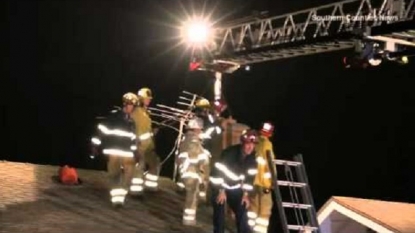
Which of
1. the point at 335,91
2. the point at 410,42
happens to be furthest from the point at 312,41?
the point at 335,91

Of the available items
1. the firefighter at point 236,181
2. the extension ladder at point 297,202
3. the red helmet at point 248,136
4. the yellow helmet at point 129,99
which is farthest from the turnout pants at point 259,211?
the yellow helmet at point 129,99

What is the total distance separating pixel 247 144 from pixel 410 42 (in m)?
4.13

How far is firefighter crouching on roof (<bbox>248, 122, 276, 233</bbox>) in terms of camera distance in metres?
11.6

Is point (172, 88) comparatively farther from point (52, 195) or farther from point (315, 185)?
point (52, 195)

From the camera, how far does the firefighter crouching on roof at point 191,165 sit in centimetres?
1177

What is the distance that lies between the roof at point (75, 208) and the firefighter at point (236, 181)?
3.41 ft

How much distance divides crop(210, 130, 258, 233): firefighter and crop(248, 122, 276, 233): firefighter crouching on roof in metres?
0.49

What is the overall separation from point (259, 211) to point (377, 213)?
12.8 ft

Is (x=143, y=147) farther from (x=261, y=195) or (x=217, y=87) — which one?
(x=217, y=87)

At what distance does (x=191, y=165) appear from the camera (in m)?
11.8

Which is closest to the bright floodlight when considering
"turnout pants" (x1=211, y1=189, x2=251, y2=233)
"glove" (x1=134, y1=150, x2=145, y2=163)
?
"glove" (x1=134, y1=150, x2=145, y2=163)

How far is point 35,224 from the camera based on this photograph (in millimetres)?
10469

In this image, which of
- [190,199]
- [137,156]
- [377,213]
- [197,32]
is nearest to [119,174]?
[137,156]

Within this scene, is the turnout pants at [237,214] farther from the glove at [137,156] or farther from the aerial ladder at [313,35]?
the aerial ladder at [313,35]
